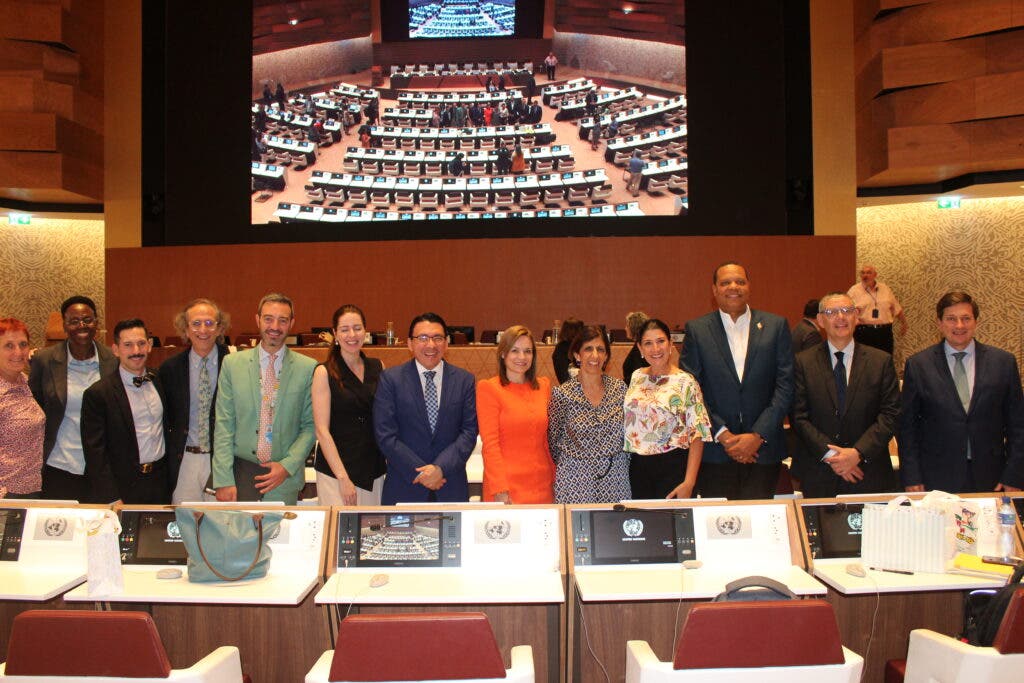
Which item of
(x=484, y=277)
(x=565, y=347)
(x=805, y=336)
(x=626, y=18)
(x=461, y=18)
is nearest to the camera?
(x=565, y=347)

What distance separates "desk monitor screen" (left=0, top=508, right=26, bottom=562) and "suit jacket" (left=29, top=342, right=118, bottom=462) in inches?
24.0

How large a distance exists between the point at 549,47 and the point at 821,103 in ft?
11.8

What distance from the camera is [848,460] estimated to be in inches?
141

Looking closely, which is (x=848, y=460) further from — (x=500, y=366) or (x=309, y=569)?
(x=309, y=569)

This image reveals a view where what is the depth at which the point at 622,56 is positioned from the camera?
10031mm

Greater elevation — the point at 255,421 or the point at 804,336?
the point at 804,336

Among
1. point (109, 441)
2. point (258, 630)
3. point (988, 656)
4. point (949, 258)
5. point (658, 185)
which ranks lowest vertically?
point (258, 630)

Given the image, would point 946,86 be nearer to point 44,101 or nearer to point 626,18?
point 626,18

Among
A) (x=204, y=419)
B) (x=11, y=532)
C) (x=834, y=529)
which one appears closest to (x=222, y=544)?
(x=11, y=532)

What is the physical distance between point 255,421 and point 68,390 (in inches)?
39.6


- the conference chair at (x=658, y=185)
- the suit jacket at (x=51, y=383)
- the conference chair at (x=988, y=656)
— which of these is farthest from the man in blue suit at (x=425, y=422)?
the conference chair at (x=658, y=185)

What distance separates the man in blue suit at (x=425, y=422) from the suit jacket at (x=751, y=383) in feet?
3.82

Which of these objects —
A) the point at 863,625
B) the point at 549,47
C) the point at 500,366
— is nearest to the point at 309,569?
the point at 500,366

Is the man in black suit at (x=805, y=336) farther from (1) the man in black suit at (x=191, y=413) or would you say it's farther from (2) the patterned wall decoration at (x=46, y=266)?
(2) the patterned wall decoration at (x=46, y=266)
